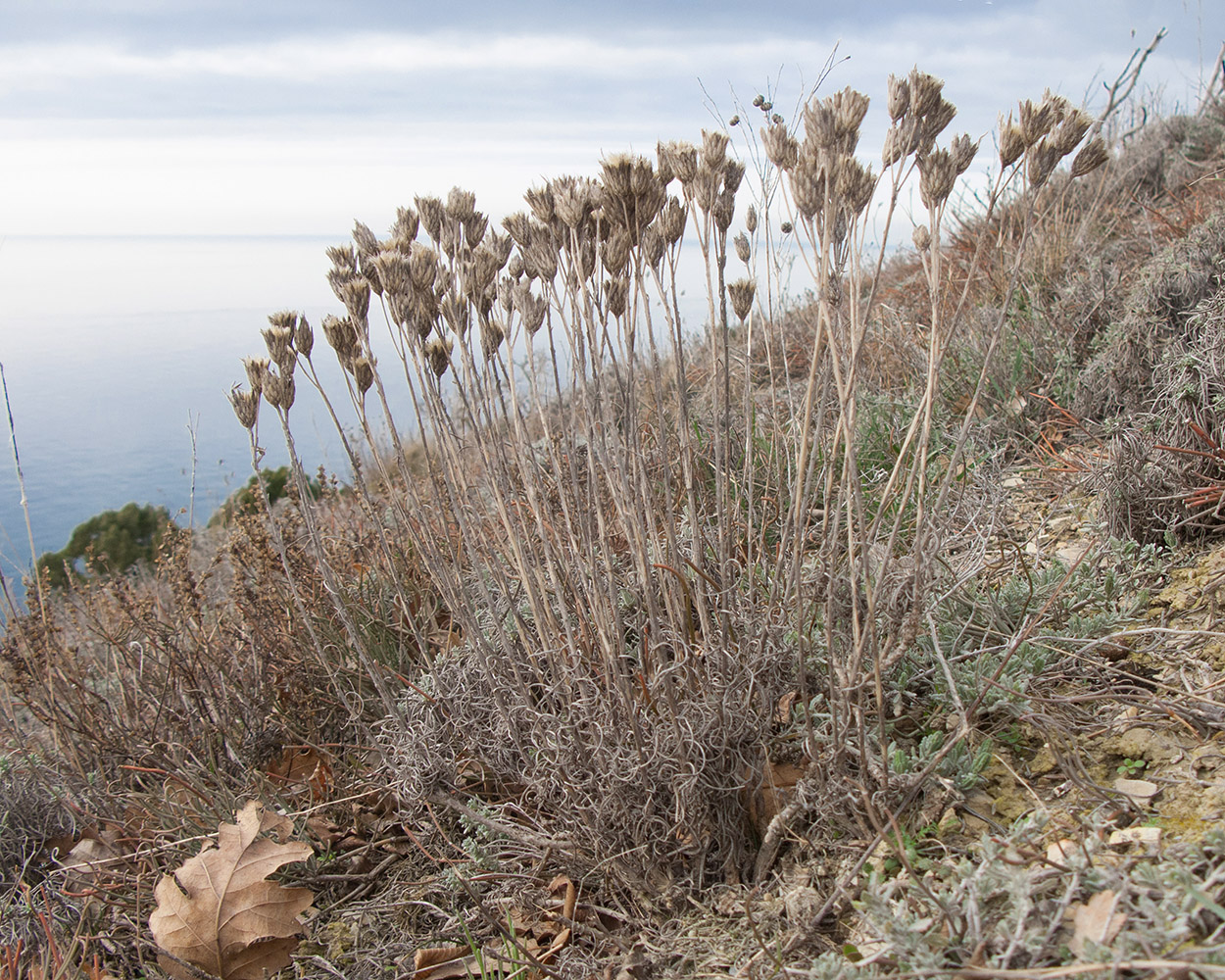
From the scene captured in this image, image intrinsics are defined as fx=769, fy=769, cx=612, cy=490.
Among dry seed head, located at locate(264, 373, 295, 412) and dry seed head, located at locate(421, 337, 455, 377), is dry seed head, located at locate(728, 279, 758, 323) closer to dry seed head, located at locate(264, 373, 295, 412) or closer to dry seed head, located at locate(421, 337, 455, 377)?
dry seed head, located at locate(421, 337, 455, 377)

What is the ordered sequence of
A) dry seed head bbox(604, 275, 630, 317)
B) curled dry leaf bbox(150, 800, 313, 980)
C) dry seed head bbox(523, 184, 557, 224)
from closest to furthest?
dry seed head bbox(523, 184, 557, 224) < dry seed head bbox(604, 275, 630, 317) < curled dry leaf bbox(150, 800, 313, 980)

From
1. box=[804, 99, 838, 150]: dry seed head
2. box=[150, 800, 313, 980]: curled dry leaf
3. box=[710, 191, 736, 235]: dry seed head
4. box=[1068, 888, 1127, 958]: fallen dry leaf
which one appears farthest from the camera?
box=[150, 800, 313, 980]: curled dry leaf

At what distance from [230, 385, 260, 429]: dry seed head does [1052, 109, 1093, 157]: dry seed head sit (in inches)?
78.3

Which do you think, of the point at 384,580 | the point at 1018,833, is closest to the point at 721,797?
the point at 1018,833

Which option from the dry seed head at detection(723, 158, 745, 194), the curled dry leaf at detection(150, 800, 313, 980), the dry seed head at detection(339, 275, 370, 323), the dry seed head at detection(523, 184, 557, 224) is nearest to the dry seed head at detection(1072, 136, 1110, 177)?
the dry seed head at detection(723, 158, 745, 194)

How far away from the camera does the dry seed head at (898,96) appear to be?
5.11 feet

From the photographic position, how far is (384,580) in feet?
10.6

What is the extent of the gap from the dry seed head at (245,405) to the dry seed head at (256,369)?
0.04 metres

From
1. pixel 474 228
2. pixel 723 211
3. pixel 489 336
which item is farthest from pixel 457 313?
pixel 723 211

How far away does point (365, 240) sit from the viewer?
213 centimetres

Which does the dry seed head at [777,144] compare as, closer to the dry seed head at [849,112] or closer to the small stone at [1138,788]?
the dry seed head at [849,112]

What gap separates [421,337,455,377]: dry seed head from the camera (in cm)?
204

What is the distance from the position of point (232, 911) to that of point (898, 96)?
259 cm

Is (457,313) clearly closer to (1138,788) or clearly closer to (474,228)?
(474,228)
